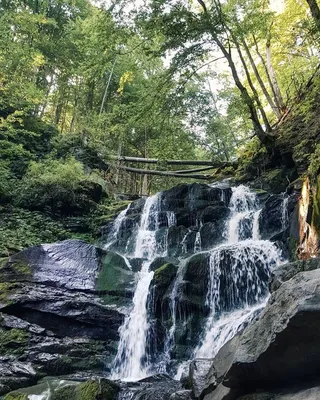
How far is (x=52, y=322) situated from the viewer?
319 inches

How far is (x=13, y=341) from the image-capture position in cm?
741

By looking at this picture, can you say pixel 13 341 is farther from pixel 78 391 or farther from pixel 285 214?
pixel 285 214

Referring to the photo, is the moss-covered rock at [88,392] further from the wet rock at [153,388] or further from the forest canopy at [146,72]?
the forest canopy at [146,72]

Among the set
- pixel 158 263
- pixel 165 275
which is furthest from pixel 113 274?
pixel 165 275

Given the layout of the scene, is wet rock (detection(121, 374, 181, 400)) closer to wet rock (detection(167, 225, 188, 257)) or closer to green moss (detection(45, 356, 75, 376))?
green moss (detection(45, 356, 75, 376))

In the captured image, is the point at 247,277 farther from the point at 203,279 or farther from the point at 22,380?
the point at 22,380

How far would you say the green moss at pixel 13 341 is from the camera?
724cm

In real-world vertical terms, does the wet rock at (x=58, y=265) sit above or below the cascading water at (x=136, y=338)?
above

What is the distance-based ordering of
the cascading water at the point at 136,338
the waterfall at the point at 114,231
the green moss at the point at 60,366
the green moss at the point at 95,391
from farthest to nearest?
the waterfall at the point at 114,231 → the cascading water at the point at 136,338 → the green moss at the point at 60,366 → the green moss at the point at 95,391

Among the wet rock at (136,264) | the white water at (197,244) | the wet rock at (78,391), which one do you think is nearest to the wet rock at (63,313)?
the wet rock at (136,264)

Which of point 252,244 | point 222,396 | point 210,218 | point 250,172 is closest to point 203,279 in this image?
point 252,244

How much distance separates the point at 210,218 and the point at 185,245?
4.62 ft

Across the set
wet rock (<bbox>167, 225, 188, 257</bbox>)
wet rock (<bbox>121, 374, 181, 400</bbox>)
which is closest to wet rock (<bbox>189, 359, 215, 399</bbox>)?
wet rock (<bbox>121, 374, 181, 400</bbox>)

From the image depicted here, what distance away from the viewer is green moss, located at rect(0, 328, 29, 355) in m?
7.24
